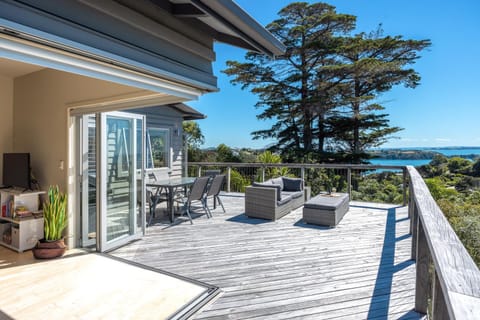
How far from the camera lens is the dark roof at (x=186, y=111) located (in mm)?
8453

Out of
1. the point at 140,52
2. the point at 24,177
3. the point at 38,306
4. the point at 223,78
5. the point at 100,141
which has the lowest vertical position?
the point at 38,306

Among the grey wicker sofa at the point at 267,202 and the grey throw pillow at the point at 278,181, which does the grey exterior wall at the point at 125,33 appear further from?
the grey throw pillow at the point at 278,181

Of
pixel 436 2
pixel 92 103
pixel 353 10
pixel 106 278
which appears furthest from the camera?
pixel 353 10

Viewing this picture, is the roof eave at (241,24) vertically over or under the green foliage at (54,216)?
over

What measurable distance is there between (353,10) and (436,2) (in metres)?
4.83

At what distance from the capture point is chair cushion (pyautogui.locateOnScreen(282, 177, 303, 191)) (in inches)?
278

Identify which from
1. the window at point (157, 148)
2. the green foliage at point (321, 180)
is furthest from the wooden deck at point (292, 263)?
the green foliage at point (321, 180)

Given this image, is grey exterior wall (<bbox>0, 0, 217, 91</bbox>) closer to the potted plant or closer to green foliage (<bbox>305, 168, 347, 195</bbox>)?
the potted plant

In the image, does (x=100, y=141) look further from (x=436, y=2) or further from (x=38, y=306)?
(x=436, y=2)

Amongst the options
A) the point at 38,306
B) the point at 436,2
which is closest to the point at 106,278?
the point at 38,306

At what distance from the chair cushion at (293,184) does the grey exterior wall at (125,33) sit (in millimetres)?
4872

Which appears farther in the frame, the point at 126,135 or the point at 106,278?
the point at 126,135

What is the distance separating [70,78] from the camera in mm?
4059

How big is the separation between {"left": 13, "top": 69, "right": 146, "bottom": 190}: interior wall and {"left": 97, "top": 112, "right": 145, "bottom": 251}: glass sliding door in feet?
1.88
